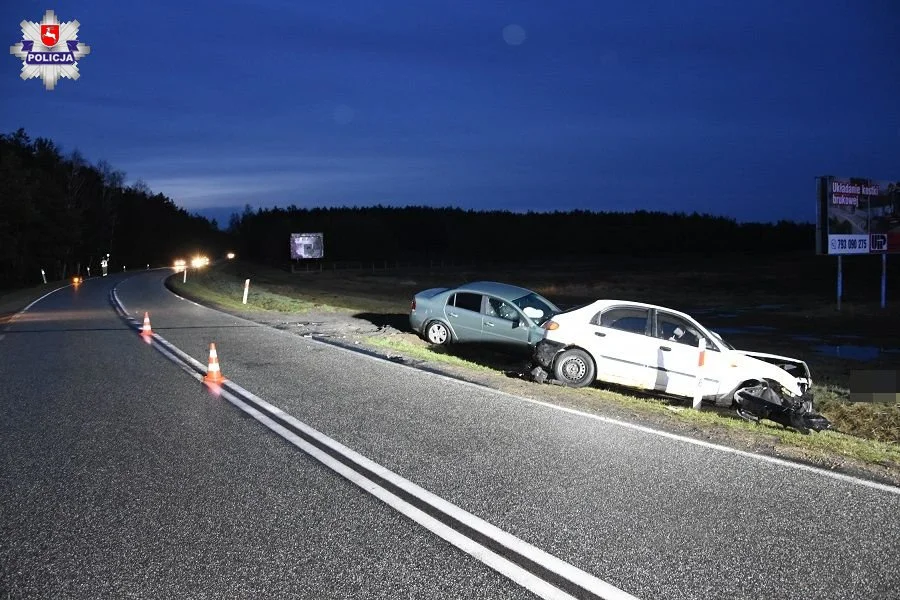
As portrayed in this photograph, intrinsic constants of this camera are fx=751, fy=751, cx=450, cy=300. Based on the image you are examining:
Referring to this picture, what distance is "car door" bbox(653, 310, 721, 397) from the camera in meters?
11.1

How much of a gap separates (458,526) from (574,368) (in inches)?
286

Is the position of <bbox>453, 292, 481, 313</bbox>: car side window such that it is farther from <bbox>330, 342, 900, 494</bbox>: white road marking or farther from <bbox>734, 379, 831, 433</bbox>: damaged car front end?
<bbox>734, 379, 831, 433</bbox>: damaged car front end

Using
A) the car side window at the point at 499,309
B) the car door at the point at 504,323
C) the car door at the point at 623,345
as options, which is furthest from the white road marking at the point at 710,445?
the car side window at the point at 499,309

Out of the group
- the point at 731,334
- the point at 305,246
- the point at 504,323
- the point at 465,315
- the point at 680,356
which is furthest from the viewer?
the point at 305,246

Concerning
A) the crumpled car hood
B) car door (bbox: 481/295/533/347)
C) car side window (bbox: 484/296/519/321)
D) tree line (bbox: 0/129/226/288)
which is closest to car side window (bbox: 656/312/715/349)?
the crumpled car hood

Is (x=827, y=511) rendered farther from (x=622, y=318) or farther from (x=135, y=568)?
(x=622, y=318)

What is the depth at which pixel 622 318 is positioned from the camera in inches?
478

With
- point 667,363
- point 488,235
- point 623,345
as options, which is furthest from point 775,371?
point 488,235

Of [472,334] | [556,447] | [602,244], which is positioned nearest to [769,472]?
[556,447]

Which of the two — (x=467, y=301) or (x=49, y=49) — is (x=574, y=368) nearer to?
(x=467, y=301)

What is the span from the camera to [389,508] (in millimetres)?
5586

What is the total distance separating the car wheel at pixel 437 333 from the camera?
17484 mm

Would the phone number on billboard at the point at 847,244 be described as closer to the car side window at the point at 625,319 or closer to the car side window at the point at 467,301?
the car side window at the point at 467,301

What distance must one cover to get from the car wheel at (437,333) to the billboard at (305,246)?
82355mm
